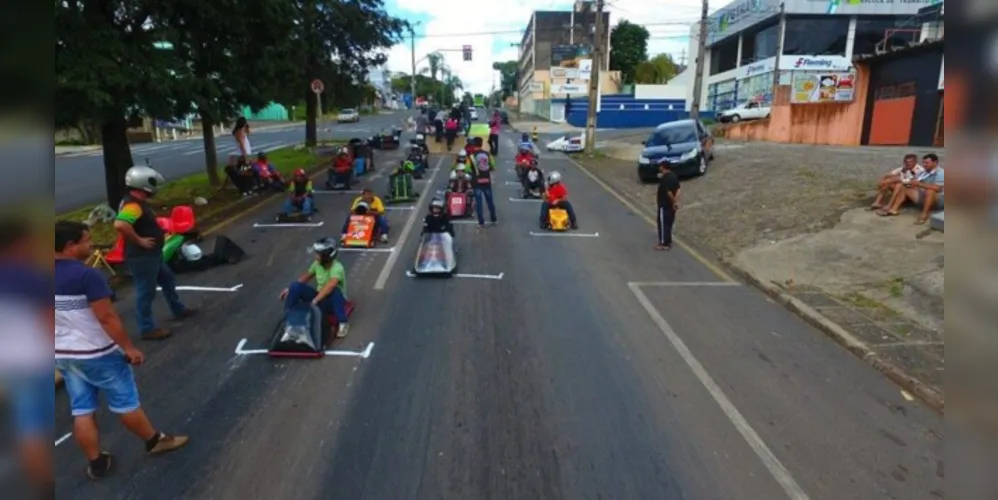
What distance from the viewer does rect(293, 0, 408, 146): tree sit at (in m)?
21.1

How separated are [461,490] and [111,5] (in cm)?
1009

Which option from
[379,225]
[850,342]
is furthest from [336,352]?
[850,342]

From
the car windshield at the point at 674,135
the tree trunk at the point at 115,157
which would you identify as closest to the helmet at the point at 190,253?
the tree trunk at the point at 115,157

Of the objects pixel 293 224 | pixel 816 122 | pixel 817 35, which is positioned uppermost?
pixel 817 35

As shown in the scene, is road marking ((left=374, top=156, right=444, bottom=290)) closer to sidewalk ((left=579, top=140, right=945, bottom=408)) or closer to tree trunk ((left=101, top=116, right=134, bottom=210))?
sidewalk ((left=579, top=140, right=945, bottom=408))

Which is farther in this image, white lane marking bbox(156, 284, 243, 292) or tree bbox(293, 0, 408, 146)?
tree bbox(293, 0, 408, 146)

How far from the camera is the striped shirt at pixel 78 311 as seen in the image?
3.53 metres

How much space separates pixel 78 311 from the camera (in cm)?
363

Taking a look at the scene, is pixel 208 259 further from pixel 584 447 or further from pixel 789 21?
pixel 789 21

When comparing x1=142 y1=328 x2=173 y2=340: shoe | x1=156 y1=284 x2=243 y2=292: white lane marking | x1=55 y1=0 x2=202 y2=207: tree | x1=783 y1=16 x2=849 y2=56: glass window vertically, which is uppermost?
x1=783 y1=16 x2=849 y2=56: glass window

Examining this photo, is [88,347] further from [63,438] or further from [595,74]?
[595,74]

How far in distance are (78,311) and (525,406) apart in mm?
3295

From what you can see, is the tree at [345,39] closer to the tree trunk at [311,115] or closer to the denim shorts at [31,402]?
the tree trunk at [311,115]

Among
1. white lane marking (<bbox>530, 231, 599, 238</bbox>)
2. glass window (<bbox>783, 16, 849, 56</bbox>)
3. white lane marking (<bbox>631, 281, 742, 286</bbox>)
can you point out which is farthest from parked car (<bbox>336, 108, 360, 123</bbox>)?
white lane marking (<bbox>631, 281, 742, 286</bbox>)
